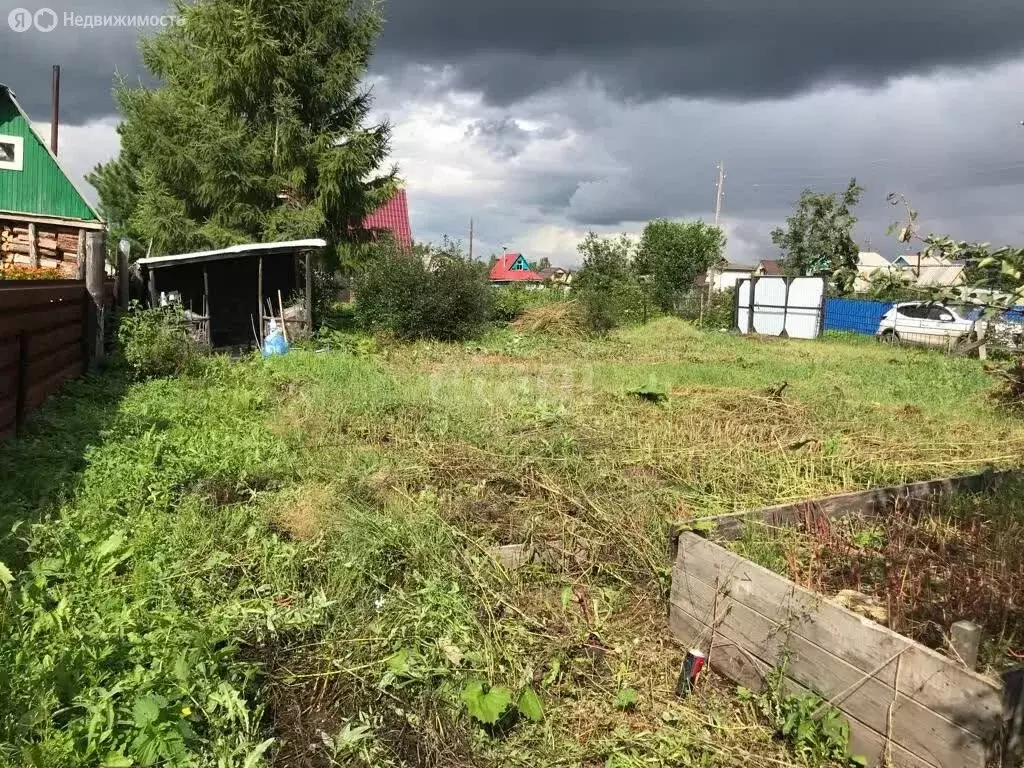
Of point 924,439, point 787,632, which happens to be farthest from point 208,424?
point 924,439

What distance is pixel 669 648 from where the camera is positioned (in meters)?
3.38

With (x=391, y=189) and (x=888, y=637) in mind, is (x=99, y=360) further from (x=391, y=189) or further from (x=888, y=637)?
(x=391, y=189)

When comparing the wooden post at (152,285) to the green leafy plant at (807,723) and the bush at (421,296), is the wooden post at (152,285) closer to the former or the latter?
the bush at (421,296)

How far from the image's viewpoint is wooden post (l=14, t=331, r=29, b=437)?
5.99 m

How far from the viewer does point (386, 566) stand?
12.3ft

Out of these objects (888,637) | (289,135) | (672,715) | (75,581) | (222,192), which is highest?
(289,135)

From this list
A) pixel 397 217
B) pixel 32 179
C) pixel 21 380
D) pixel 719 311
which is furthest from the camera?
pixel 397 217

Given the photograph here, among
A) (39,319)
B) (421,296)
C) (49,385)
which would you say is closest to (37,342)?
(39,319)

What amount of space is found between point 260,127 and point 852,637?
68.0 ft

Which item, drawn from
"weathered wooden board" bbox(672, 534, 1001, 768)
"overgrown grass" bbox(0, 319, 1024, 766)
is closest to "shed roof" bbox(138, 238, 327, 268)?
"overgrown grass" bbox(0, 319, 1024, 766)

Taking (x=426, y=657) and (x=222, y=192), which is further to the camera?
(x=222, y=192)

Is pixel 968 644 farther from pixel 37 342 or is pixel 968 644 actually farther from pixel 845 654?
pixel 37 342

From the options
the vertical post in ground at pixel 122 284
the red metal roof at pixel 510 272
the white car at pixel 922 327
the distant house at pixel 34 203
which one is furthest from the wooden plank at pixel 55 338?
the red metal roof at pixel 510 272

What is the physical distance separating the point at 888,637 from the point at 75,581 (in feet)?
11.8
